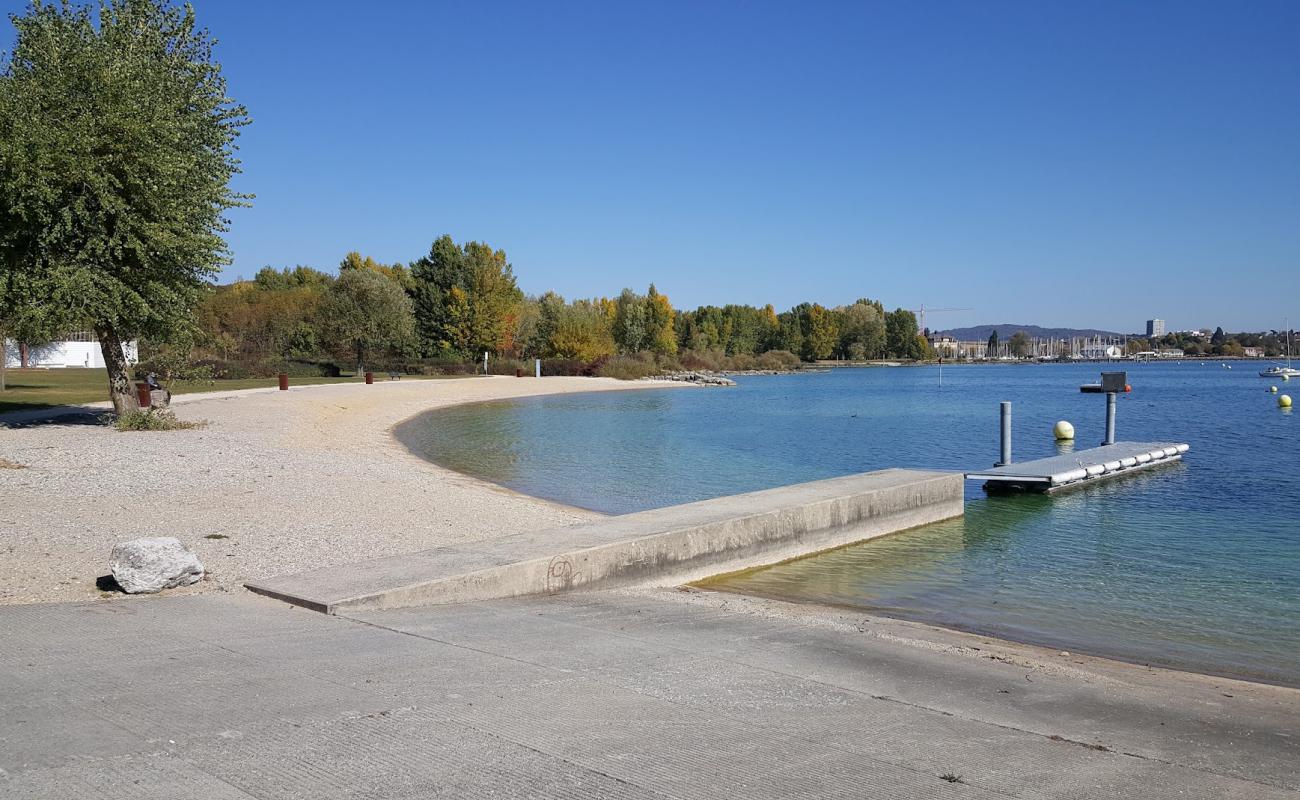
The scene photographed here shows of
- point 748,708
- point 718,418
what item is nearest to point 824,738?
point 748,708

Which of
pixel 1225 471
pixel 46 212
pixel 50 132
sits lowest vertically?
pixel 1225 471

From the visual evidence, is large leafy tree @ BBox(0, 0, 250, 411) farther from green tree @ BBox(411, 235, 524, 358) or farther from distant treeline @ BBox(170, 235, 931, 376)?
green tree @ BBox(411, 235, 524, 358)

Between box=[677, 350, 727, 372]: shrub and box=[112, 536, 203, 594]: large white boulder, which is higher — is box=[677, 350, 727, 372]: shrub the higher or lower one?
the higher one

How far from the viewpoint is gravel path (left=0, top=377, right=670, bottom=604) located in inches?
392

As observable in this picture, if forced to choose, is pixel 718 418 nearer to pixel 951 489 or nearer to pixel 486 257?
pixel 951 489

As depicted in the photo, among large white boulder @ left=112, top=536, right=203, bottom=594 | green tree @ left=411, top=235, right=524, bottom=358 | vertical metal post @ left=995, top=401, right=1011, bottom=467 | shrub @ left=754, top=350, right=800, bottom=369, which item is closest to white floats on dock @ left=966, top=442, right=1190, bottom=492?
vertical metal post @ left=995, top=401, right=1011, bottom=467

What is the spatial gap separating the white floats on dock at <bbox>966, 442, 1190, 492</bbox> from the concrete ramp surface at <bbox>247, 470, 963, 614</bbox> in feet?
15.0

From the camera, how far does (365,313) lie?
67.5 metres

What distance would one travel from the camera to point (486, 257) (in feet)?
265

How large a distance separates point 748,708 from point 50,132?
64.0ft

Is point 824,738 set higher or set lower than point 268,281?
lower

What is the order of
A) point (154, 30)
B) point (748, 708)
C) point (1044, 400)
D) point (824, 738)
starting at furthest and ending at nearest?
point (1044, 400) < point (154, 30) < point (748, 708) < point (824, 738)

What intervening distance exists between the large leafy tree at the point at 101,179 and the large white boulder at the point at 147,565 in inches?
539

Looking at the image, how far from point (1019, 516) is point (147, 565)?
14589 millimetres
